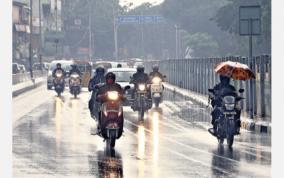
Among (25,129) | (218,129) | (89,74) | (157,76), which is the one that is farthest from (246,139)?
(89,74)

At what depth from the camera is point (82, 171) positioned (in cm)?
1588

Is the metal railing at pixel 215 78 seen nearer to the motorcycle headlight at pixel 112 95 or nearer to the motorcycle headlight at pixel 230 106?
the motorcycle headlight at pixel 230 106

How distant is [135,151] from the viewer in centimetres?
1969

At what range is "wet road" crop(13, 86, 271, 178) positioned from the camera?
16.0 meters

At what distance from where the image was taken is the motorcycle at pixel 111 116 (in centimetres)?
2044

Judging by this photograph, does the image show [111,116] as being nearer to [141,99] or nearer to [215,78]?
[141,99]

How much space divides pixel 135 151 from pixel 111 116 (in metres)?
1.10

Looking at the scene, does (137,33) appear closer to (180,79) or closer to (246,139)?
(180,79)

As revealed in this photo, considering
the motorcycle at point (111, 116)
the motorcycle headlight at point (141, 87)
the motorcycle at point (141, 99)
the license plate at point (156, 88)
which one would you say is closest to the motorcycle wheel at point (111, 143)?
the motorcycle at point (111, 116)

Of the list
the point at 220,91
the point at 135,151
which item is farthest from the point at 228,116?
the point at 135,151

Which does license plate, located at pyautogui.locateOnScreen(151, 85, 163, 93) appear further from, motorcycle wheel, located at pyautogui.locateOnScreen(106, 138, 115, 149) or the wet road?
motorcycle wheel, located at pyautogui.locateOnScreen(106, 138, 115, 149)

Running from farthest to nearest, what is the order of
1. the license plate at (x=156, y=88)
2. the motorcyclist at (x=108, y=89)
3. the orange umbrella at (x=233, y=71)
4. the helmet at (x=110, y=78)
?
the license plate at (x=156, y=88) < the orange umbrella at (x=233, y=71) < the helmet at (x=110, y=78) < the motorcyclist at (x=108, y=89)

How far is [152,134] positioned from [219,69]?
3667 mm

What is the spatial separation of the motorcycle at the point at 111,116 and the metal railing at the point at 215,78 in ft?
31.4
